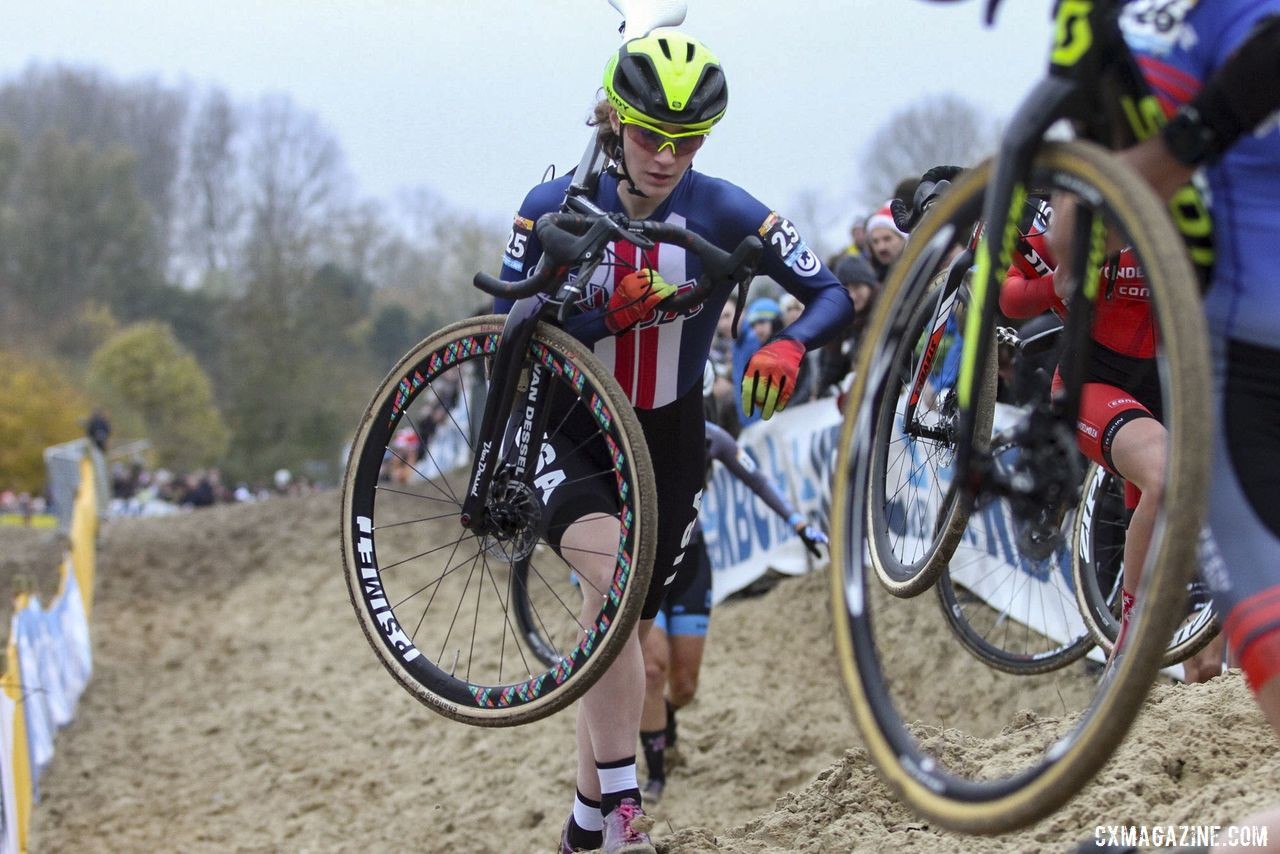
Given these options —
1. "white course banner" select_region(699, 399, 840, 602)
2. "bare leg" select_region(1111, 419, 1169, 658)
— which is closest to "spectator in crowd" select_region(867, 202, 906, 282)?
"white course banner" select_region(699, 399, 840, 602)

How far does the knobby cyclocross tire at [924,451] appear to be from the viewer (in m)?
4.25

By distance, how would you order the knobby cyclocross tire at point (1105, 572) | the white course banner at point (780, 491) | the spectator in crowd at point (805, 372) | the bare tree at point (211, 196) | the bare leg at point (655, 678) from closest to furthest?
the knobby cyclocross tire at point (1105, 572)
the bare leg at point (655, 678)
the spectator in crowd at point (805, 372)
the white course banner at point (780, 491)
the bare tree at point (211, 196)

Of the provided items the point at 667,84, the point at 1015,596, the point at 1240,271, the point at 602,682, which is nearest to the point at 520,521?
the point at 602,682

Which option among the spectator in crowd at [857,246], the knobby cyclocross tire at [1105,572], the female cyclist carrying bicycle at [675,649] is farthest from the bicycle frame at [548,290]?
the spectator in crowd at [857,246]

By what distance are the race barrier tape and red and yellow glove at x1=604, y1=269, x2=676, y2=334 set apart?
4.40m

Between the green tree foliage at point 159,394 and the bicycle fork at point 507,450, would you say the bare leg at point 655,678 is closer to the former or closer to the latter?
the bicycle fork at point 507,450

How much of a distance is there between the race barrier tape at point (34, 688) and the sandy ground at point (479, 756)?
255 millimetres

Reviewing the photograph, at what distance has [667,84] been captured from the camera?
414cm

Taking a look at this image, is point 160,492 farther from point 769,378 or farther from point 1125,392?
point 1125,392

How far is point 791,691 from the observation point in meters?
9.62

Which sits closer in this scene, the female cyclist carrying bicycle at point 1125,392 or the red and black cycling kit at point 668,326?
the female cyclist carrying bicycle at point 1125,392

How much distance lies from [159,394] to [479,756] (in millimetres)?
38622

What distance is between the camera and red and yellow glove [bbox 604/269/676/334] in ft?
13.9

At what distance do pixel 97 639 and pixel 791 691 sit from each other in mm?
8015
